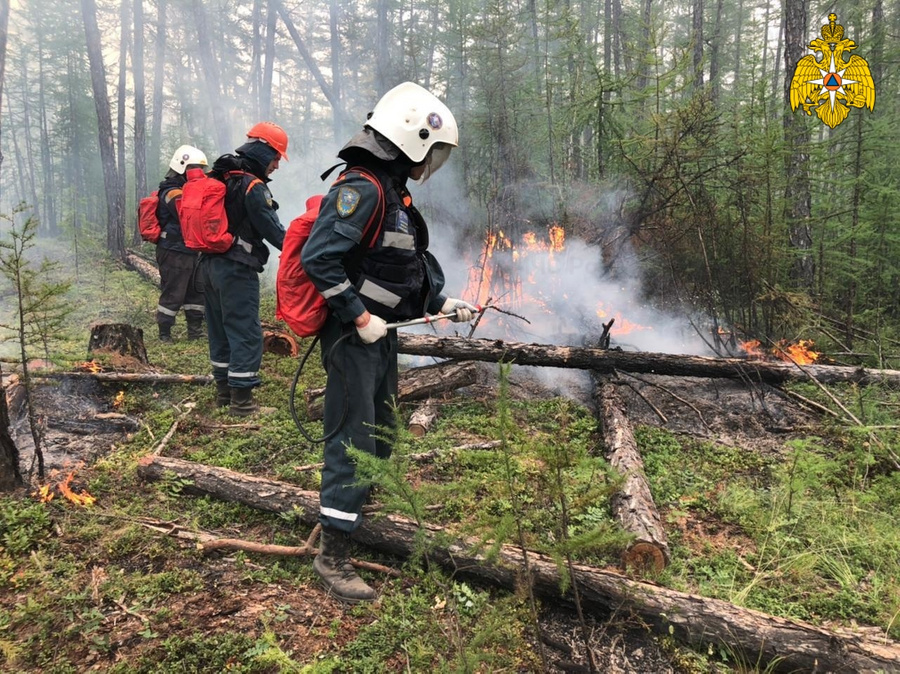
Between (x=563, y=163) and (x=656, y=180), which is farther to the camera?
(x=563, y=163)

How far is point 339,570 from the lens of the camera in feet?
9.32

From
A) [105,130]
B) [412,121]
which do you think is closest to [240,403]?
[412,121]

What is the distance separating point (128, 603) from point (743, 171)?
9.03 m

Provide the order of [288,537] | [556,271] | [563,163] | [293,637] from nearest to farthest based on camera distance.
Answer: [293,637]
[288,537]
[556,271]
[563,163]

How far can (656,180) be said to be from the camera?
25.7ft

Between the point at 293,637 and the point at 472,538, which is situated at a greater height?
the point at 472,538

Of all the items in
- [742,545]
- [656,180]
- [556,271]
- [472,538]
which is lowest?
[742,545]

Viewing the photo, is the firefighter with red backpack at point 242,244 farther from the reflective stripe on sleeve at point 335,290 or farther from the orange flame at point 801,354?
the orange flame at point 801,354

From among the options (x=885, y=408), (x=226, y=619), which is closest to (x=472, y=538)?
(x=226, y=619)

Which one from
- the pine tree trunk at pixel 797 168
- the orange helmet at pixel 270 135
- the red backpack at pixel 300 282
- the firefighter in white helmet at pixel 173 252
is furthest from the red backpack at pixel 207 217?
the pine tree trunk at pixel 797 168

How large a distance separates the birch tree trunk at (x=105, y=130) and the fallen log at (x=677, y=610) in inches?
553

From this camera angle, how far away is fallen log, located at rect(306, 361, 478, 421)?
5715mm

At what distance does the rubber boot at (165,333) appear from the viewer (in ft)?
25.8

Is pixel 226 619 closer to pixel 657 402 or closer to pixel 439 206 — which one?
pixel 657 402
